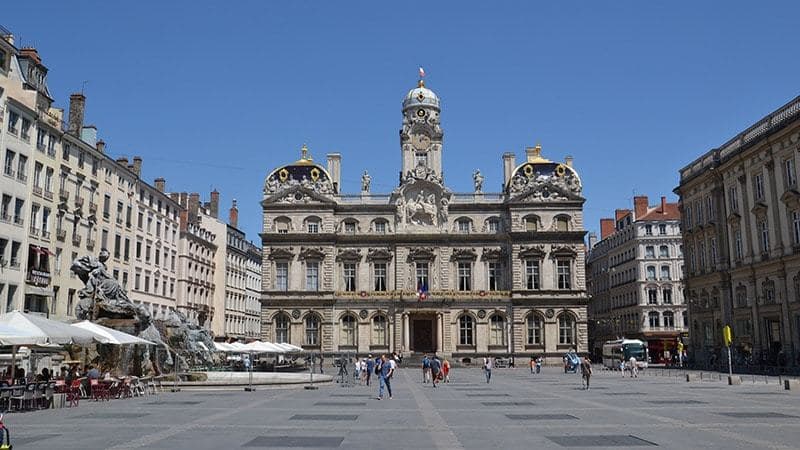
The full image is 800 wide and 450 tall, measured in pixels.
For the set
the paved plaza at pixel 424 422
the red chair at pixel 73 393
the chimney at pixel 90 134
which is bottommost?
the paved plaza at pixel 424 422

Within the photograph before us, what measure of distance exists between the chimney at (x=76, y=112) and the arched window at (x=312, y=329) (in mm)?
28534

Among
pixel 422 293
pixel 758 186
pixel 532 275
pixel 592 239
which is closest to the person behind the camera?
pixel 758 186

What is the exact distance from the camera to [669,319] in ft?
267

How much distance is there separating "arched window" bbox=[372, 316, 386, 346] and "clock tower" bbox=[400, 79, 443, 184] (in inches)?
557

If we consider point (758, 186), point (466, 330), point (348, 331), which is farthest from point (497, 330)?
point (758, 186)

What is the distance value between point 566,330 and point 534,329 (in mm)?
3048

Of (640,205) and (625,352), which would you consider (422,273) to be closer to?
(625,352)

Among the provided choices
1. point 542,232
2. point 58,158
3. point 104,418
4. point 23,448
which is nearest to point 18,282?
point 58,158

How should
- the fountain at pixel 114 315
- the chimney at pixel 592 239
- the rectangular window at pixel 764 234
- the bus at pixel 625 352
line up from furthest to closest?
the chimney at pixel 592 239 → the bus at pixel 625 352 → the rectangular window at pixel 764 234 → the fountain at pixel 114 315

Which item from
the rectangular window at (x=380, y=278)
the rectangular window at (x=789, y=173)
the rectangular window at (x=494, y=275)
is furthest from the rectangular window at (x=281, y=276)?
the rectangular window at (x=789, y=173)

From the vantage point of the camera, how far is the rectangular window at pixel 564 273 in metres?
70.7

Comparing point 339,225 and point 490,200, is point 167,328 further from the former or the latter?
point 490,200

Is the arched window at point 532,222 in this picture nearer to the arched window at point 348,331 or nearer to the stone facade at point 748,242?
the stone facade at point 748,242

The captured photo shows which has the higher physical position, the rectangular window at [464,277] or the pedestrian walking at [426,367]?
the rectangular window at [464,277]
